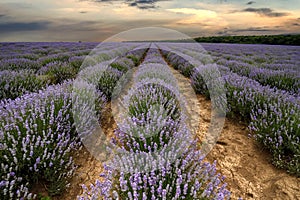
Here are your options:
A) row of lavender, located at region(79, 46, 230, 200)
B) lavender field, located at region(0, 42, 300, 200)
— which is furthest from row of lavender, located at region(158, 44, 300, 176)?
row of lavender, located at region(79, 46, 230, 200)

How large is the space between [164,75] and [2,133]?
12.2ft

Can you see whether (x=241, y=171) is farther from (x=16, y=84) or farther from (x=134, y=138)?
(x=16, y=84)

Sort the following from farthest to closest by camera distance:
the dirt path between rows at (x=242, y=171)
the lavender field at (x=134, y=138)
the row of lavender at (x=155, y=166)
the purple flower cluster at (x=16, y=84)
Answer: the purple flower cluster at (x=16, y=84) → the dirt path between rows at (x=242, y=171) → the lavender field at (x=134, y=138) → the row of lavender at (x=155, y=166)

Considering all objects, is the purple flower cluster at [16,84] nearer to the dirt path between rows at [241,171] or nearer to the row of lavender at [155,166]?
the dirt path between rows at [241,171]

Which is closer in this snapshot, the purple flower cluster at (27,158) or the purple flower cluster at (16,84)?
the purple flower cluster at (27,158)

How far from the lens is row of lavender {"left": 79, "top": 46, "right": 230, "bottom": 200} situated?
1.81m

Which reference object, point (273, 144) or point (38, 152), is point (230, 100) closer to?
point (273, 144)

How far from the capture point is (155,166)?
6.31ft

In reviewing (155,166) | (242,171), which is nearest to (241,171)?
(242,171)

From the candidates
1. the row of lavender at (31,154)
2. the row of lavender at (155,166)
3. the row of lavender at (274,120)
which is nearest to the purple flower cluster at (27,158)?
the row of lavender at (31,154)

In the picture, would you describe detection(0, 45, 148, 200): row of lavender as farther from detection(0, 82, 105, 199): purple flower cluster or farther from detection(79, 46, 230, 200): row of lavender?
detection(79, 46, 230, 200): row of lavender

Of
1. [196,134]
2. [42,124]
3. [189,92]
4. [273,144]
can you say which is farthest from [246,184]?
[189,92]

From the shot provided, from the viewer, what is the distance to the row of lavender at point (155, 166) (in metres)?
1.81

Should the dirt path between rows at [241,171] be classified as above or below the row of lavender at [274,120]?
below
